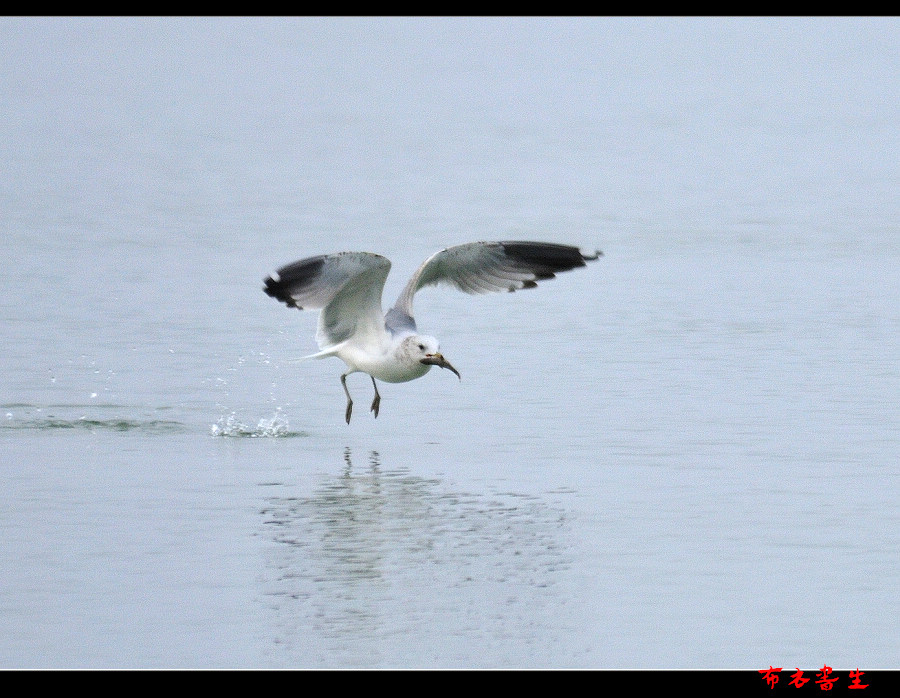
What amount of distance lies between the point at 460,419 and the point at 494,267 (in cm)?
97

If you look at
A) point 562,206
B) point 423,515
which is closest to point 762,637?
point 423,515

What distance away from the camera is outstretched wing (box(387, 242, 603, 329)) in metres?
11.4

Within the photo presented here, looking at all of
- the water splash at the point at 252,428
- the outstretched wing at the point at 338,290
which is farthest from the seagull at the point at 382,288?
the water splash at the point at 252,428

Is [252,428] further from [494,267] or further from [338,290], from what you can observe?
[494,267]

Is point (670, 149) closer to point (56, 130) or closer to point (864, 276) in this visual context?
point (56, 130)

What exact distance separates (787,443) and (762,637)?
3.52 metres

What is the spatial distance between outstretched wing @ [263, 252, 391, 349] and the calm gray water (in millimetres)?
644

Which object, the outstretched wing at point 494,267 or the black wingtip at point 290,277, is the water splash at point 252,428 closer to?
the outstretched wing at point 494,267

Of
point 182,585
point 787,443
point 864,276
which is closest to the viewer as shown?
point 182,585

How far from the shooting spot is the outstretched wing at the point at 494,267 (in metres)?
11.4

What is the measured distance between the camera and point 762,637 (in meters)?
7.33

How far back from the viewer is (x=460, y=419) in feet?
38.0

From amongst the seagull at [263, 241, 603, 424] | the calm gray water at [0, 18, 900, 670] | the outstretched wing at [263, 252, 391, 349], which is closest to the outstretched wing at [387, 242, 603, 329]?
the seagull at [263, 241, 603, 424]

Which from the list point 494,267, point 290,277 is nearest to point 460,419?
point 494,267
